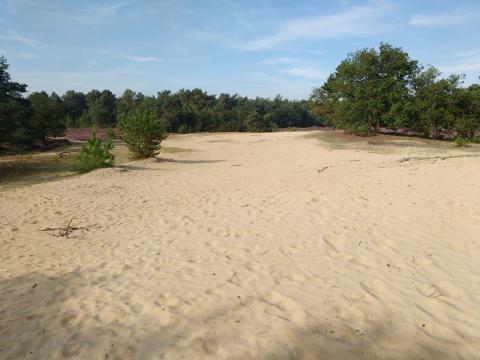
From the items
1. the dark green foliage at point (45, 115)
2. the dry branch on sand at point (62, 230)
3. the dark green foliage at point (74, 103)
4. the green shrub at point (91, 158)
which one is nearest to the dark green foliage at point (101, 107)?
the dark green foliage at point (74, 103)

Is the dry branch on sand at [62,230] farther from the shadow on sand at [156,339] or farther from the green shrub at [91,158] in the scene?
the green shrub at [91,158]

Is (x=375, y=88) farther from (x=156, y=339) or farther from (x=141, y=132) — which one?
(x=156, y=339)

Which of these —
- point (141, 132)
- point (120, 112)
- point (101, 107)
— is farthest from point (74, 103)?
point (141, 132)

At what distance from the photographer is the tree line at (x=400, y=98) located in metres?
22.4

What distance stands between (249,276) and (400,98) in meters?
22.9

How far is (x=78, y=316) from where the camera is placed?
11.0 ft

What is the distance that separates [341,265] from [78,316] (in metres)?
3.05

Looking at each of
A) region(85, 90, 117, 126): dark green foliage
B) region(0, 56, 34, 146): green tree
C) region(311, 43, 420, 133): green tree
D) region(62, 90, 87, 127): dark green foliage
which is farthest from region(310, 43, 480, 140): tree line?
region(62, 90, 87, 127): dark green foliage

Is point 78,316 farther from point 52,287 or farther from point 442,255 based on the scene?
point 442,255

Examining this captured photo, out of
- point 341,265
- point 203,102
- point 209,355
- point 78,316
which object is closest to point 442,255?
point 341,265

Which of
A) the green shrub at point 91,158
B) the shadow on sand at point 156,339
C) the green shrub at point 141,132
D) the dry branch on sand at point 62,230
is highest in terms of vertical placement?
the green shrub at point 141,132

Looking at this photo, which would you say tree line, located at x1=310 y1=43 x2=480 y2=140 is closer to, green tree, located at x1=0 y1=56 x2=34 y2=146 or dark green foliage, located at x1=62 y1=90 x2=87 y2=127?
green tree, located at x1=0 y1=56 x2=34 y2=146

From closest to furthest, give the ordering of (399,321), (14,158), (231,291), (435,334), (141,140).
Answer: (435,334)
(399,321)
(231,291)
(141,140)
(14,158)

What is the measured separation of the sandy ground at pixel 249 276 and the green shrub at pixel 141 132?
22.2ft
